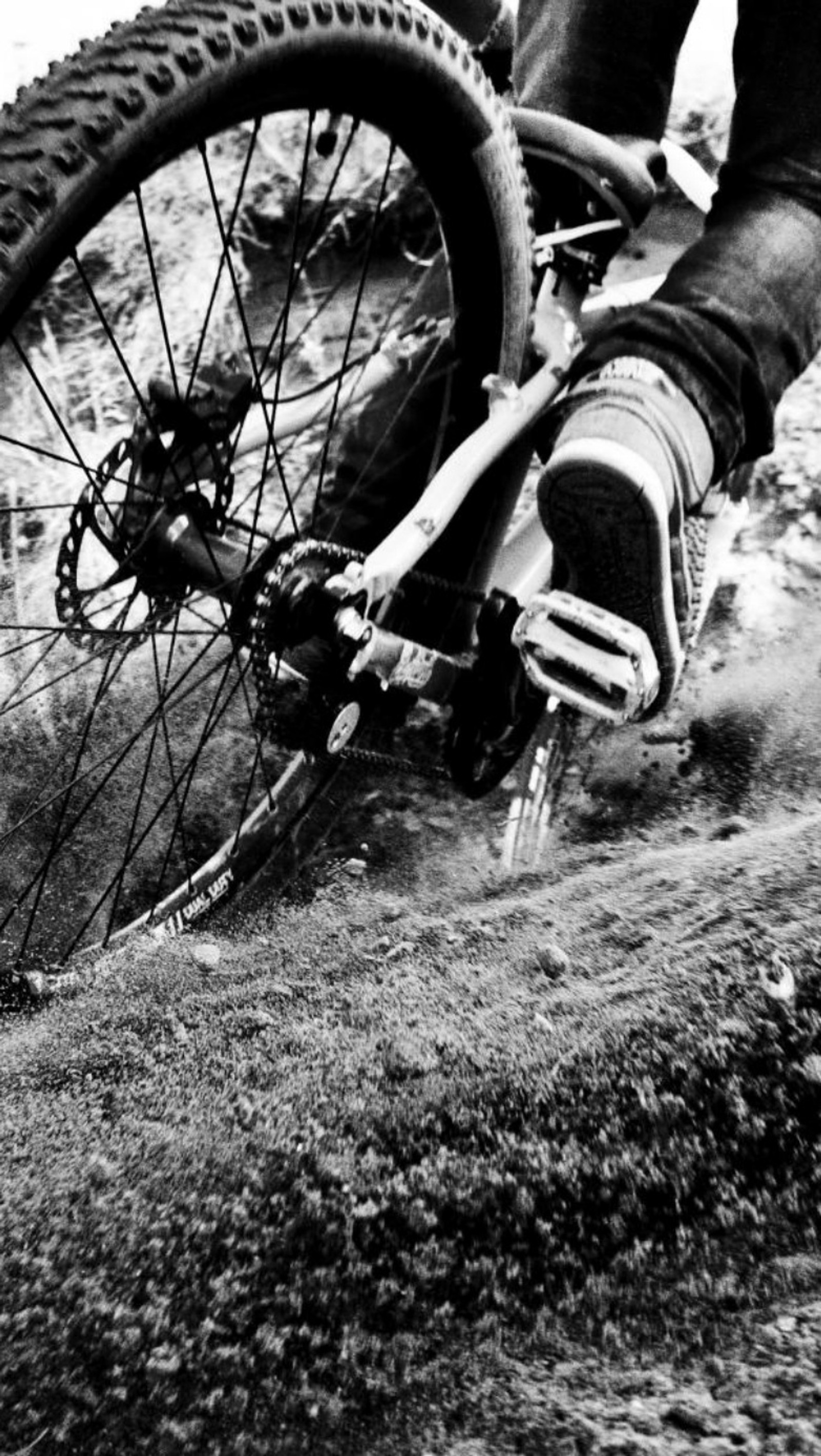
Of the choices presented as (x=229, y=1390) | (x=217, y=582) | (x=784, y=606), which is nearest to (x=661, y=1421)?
(x=229, y=1390)

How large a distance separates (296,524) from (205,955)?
77 centimetres

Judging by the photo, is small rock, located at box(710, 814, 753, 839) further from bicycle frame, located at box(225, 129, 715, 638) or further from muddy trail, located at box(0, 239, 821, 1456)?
bicycle frame, located at box(225, 129, 715, 638)

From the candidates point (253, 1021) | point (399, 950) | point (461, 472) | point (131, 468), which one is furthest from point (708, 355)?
point (253, 1021)

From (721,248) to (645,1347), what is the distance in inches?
61.2

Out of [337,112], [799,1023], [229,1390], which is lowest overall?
[229,1390]

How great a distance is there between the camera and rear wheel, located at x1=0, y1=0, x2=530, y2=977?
3.96 ft

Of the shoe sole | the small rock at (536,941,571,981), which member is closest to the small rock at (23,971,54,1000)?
the small rock at (536,941,571,981)

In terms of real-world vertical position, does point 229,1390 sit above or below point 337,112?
below

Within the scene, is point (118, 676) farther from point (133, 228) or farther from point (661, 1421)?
point (661, 1421)

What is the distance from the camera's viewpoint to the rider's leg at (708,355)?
1.62 m

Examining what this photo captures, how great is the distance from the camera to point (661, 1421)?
0.95m

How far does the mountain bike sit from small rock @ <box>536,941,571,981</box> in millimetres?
386

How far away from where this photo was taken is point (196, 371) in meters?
1.81

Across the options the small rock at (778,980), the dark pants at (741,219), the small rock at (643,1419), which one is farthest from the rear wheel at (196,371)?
the small rock at (643,1419)
